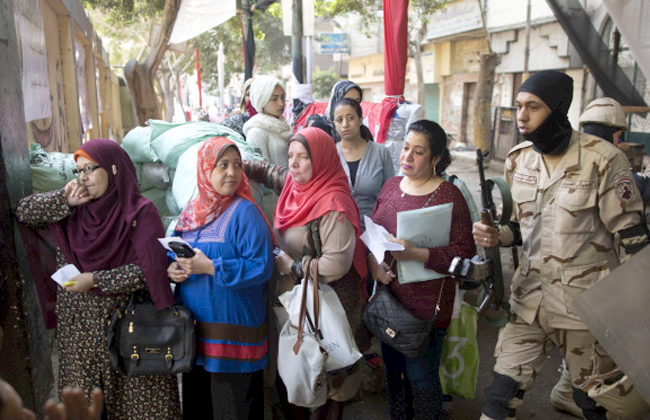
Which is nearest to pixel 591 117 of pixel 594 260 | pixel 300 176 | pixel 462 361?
pixel 594 260

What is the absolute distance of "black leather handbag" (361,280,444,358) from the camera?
2.29m

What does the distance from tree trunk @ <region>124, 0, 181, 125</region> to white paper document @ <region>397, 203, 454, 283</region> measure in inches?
226

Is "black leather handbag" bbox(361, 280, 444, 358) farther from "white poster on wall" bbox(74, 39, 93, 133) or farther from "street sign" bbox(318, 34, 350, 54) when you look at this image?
"street sign" bbox(318, 34, 350, 54)

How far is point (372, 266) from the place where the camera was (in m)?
2.51

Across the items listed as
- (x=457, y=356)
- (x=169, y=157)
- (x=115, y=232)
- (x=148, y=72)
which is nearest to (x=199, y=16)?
(x=148, y=72)

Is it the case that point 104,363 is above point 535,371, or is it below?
above

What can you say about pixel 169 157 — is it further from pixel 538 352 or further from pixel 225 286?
pixel 538 352

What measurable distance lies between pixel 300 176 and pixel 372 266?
0.59 metres

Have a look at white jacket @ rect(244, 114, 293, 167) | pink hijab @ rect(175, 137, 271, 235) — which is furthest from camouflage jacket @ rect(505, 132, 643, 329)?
white jacket @ rect(244, 114, 293, 167)

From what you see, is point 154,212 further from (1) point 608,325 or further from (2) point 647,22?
(2) point 647,22

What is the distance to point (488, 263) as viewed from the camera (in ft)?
7.32

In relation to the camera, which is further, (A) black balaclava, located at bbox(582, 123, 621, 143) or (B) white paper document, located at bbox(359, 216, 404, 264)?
(A) black balaclava, located at bbox(582, 123, 621, 143)

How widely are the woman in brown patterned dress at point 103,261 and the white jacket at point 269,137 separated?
143 centimetres

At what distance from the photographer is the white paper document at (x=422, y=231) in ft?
7.57
